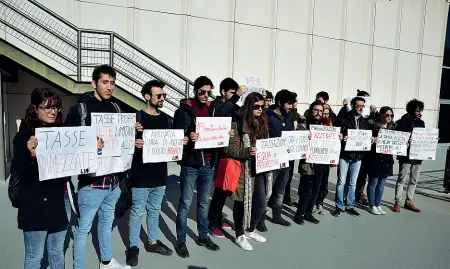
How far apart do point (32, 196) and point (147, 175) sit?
4.18 ft

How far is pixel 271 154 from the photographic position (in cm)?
440

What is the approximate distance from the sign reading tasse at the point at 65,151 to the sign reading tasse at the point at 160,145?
632 millimetres

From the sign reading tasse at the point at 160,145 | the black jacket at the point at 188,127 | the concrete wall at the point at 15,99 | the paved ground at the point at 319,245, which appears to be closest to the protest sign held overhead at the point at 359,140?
the paved ground at the point at 319,245

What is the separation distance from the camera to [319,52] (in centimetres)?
1366

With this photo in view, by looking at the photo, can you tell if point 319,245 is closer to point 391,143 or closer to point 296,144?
point 296,144

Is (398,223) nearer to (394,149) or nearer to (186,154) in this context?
(394,149)

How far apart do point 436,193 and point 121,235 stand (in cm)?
729

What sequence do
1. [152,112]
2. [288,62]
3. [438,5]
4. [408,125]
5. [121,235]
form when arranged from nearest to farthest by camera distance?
1. [152,112]
2. [121,235]
3. [408,125]
4. [288,62]
5. [438,5]

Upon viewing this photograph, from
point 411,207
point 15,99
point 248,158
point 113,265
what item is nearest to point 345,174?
point 411,207

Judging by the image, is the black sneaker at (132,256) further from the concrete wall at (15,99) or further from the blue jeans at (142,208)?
the concrete wall at (15,99)

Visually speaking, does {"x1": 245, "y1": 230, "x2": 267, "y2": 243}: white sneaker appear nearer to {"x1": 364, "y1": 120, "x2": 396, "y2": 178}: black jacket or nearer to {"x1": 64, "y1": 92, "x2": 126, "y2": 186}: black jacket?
{"x1": 64, "y1": 92, "x2": 126, "y2": 186}: black jacket

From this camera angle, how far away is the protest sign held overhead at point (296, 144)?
4.81m

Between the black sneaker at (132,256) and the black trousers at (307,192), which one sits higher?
the black trousers at (307,192)

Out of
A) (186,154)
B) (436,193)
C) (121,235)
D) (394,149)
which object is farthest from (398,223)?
(121,235)
